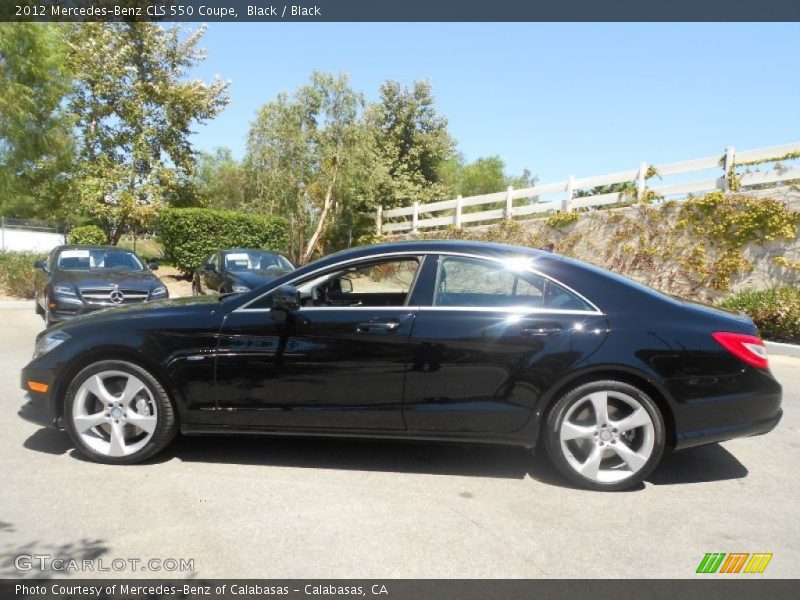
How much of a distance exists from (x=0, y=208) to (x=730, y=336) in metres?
25.2

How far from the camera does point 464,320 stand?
3418mm

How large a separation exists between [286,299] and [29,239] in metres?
26.7

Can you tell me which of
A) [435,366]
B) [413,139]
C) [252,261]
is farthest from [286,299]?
[413,139]

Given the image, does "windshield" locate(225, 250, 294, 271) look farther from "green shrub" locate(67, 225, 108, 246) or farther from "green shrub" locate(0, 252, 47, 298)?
"green shrub" locate(67, 225, 108, 246)

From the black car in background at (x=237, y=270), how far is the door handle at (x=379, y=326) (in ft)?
22.2

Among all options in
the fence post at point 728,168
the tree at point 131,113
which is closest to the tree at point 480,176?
the tree at point 131,113

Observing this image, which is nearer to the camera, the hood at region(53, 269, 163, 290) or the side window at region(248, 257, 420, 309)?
the side window at region(248, 257, 420, 309)

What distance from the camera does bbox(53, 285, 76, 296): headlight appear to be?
775 cm

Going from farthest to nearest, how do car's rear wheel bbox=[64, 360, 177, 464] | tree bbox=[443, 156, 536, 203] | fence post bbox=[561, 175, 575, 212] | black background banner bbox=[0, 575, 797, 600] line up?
tree bbox=[443, 156, 536, 203] < fence post bbox=[561, 175, 575, 212] < car's rear wheel bbox=[64, 360, 177, 464] < black background banner bbox=[0, 575, 797, 600]

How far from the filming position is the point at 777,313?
8.85 m

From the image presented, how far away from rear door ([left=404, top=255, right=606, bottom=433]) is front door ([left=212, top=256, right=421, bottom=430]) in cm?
13

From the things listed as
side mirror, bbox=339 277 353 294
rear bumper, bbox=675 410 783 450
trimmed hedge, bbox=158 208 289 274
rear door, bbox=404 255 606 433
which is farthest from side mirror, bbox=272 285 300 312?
trimmed hedge, bbox=158 208 289 274

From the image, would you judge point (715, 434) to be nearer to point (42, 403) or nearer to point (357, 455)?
point (357, 455)

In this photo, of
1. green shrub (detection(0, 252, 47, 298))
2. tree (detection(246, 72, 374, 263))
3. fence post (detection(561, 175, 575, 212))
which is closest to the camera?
green shrub (detection(0, 252, 47, 298))
